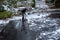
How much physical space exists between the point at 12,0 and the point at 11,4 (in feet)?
2.25

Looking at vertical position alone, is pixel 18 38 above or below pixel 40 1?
above

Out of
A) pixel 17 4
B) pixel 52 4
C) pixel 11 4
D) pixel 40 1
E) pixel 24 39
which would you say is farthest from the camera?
pixel 40 1

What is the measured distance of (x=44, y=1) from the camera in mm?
32594

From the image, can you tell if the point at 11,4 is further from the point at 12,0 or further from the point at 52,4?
the point at 52,4

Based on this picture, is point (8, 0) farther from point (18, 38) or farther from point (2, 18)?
point (18, 38)

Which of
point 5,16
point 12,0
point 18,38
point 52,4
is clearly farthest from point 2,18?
point 52,4

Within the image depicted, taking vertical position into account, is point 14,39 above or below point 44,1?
above

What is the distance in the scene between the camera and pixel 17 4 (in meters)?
26.0

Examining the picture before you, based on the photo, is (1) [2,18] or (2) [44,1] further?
(2) [44,1]

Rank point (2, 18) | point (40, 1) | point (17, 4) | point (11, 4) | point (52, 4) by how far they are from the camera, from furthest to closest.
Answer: point (40, 1) → point (52, 4) → point (17, 4) → point (11, 4) → point (2, 18)

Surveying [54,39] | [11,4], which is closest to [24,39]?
[54,39]

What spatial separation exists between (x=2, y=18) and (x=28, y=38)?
7989 mm

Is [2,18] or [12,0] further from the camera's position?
[12,0]

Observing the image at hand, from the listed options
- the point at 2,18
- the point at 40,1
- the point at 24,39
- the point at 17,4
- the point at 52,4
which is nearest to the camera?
the point at 24,39
